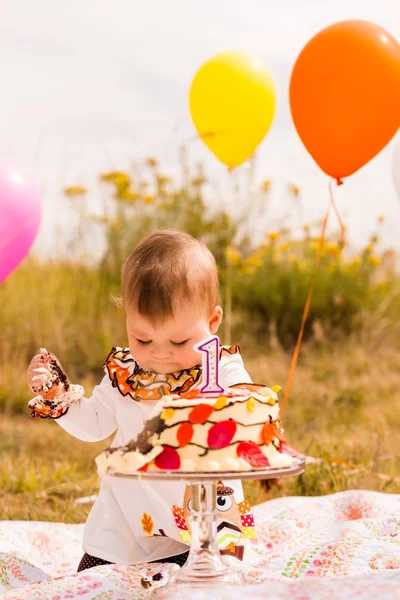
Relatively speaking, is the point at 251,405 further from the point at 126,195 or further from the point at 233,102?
the point at 126,195

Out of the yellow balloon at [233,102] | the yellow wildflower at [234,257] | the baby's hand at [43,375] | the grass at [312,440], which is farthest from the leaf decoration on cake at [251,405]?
the yellow wildflower at [234,257]

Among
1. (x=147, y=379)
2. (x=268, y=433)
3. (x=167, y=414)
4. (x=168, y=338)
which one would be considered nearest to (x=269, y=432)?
(x=268, y=433)

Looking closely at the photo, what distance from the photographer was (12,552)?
2.59m

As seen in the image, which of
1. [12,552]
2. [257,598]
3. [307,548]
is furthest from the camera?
[12,552]

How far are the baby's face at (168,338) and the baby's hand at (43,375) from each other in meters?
0.25

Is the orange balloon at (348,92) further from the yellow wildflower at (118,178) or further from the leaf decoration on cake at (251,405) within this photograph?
the yellow wildflower at (118,178)

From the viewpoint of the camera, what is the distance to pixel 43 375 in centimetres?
217

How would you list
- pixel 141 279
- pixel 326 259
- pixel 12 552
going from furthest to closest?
pixel 326 259, pixel 12 552, pixel 141 279

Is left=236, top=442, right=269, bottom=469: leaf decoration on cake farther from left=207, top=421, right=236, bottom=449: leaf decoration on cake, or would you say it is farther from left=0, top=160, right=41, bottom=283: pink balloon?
left=0, top=160, right=41, bottom=283: pink balloon

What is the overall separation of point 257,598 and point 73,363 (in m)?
4.55

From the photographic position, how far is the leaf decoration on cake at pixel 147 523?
2287 mm

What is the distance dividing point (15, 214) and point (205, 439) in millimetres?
1714

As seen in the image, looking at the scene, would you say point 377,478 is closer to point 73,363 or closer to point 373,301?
point 73,363

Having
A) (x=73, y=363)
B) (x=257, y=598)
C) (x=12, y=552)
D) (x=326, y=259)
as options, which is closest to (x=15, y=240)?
(x=12, y=552)
